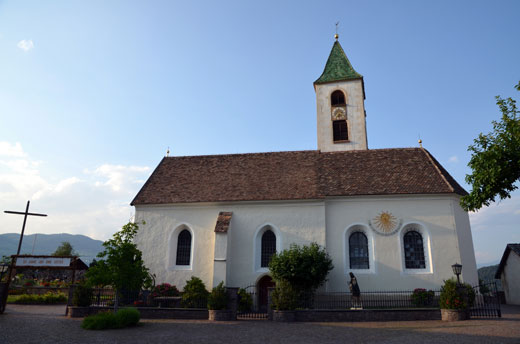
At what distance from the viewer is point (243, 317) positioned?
62.1 ft

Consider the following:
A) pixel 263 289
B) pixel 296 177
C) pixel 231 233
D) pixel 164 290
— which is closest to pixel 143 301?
pixel 164 290

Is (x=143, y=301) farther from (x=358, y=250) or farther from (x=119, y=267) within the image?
(x=358, y=250)

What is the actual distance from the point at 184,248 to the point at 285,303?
1005 cm

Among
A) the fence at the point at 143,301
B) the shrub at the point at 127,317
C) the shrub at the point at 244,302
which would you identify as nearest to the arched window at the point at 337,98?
the shrub at the point at 244,302

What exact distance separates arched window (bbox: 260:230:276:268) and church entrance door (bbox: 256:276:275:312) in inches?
36.1

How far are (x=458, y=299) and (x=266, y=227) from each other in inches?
471

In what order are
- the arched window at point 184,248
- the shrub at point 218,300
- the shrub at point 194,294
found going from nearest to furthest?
the shrub at point 218,300
the shrub at point 194,294
the arched window at point 184,248

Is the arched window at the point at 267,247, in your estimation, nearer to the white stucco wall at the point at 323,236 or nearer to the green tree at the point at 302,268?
the white stucco wall at the point at 323,236

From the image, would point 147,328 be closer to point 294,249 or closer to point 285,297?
point 285,297

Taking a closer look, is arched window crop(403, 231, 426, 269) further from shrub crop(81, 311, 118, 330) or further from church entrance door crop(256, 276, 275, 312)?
shrub crop(81, 311, 118, 330)

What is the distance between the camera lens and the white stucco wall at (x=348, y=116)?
29.7 metres

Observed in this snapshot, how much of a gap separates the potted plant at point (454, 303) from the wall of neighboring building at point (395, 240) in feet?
13.1

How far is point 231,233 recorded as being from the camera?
23703mm

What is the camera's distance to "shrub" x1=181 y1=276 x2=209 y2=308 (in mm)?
19734
